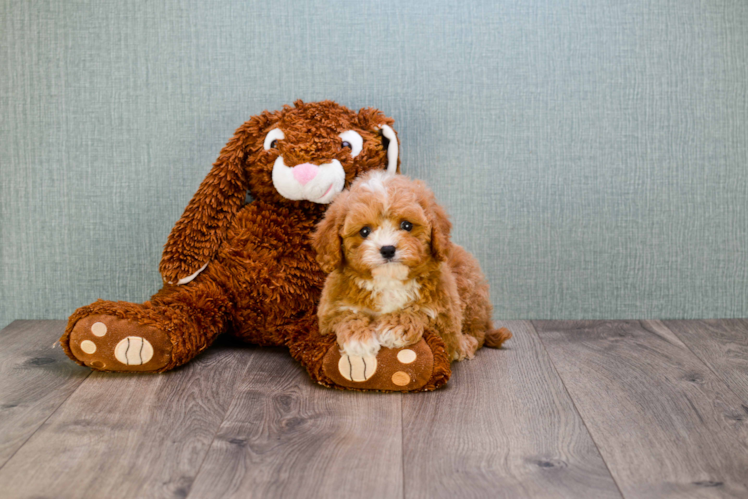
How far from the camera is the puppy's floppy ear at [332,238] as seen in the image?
1420 mm

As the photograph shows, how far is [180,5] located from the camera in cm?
186

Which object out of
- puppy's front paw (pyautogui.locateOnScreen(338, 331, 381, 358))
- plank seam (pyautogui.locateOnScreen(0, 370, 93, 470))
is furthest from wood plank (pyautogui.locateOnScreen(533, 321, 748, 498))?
plank seam (pyautogui.locateOnScreen(0, 370, 93, 470))

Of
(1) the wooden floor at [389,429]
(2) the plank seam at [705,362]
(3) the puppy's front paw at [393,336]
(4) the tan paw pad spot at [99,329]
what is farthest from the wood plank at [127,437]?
(2) the plank seam at [705,362]

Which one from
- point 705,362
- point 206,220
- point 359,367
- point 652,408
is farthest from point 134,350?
point 705,362

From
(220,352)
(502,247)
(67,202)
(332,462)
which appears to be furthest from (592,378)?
(67,202)

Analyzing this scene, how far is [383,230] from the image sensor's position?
4.57 feet

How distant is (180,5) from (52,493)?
1289mm

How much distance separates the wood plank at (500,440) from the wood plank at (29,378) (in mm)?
712

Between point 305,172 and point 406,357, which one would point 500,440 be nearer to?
point 406,357

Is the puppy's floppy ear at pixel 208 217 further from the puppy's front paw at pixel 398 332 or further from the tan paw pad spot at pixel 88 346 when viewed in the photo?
the puppy's front paw at pixel 398 332

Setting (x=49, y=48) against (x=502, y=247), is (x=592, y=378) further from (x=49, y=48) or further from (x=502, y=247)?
(x=49, y=48)

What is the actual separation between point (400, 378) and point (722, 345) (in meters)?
0.91

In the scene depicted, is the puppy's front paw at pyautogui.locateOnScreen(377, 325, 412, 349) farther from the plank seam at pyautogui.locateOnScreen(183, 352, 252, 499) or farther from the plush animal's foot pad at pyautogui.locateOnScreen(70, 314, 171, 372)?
the plush animal's foot pad at pyautogui.locateOnScreen(70, 314, 171, 372)

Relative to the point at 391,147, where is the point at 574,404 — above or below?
below
